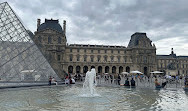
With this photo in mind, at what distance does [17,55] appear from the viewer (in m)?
12.7

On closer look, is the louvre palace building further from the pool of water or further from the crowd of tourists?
the pool of water

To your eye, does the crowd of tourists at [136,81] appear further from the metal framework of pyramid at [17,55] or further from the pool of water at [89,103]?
the pool of water at [89,103]

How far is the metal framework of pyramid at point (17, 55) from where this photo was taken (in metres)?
12.1

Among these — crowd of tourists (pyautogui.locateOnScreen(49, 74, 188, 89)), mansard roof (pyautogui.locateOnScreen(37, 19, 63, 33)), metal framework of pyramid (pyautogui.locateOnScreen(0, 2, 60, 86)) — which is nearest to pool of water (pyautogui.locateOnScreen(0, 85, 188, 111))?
metal framework of pyramid (pyautogui.locateOnScreen(0, 2, 60, 86))

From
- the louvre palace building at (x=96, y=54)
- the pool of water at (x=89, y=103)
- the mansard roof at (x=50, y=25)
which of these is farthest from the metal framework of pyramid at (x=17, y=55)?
the mansard roof at (x=50, y=25)

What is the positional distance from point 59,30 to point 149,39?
26915 mm

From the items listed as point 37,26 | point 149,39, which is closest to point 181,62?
point 149,39

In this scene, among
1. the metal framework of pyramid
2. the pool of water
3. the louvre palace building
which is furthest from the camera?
the louvre palace building

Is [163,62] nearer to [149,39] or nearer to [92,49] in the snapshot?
[149,39]

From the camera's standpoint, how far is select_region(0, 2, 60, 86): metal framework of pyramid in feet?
39.8

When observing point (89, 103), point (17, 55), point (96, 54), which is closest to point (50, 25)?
point (96, 54)

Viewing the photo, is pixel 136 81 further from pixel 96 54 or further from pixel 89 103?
pixel 96 54

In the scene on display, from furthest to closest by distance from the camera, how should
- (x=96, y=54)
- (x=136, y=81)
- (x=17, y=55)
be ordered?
(x=96, y=54), (x=136, y=81), (x=17, y=55)

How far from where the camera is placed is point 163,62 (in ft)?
214
